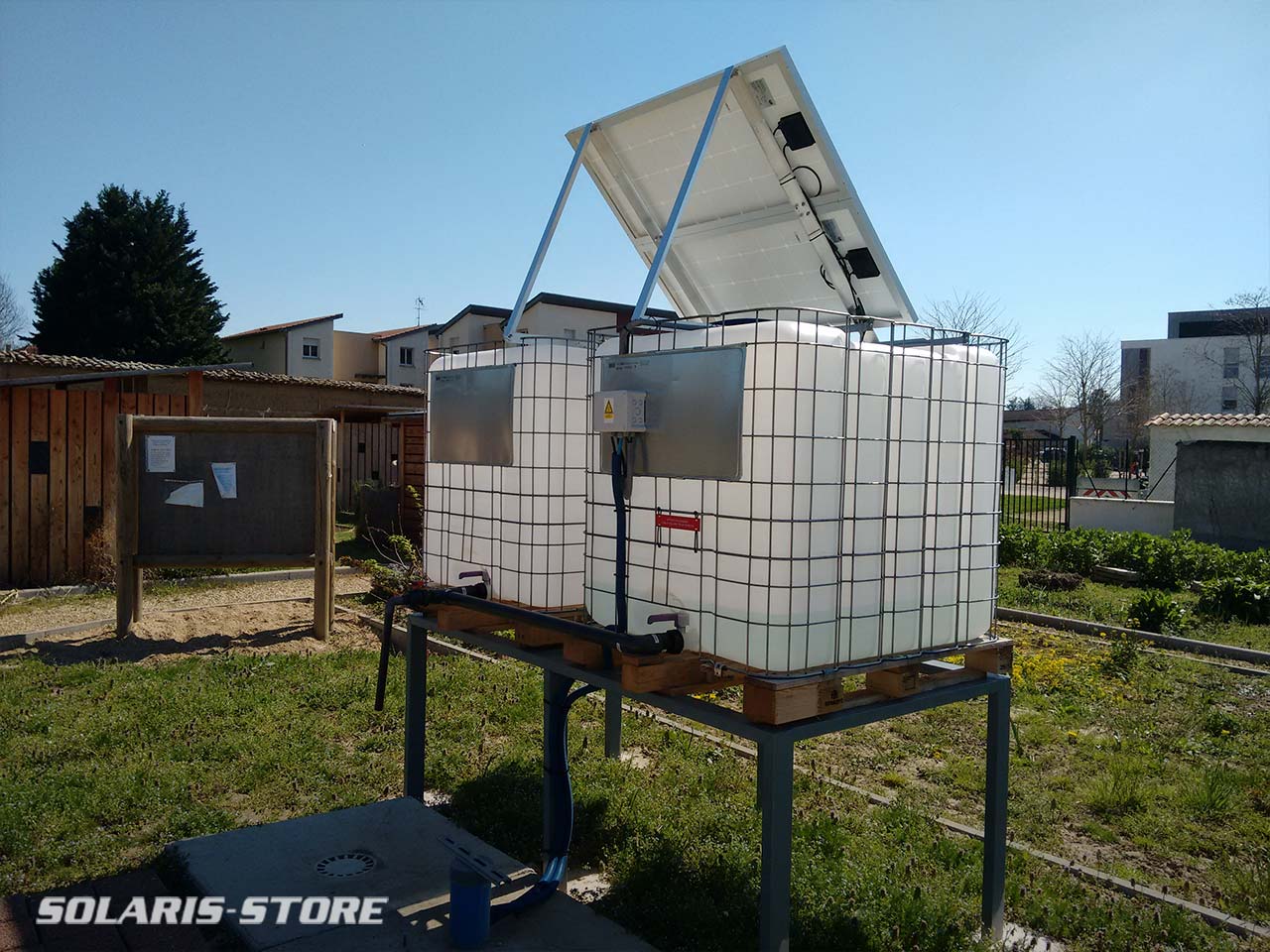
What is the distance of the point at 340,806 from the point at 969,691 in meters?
3.27

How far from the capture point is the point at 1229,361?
68.6 m

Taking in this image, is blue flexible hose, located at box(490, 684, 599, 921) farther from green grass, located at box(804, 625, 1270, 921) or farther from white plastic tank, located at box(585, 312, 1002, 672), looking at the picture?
green grass, located at box(804, 625, 1270, 921)

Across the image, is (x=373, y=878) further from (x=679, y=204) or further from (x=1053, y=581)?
(x=1053, y=581)

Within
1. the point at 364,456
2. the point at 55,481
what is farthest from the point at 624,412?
the point at 364,456

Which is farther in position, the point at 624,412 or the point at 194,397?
the point at 194,397

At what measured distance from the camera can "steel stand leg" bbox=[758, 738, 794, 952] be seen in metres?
3.18

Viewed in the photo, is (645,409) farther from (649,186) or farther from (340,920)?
(340,920)

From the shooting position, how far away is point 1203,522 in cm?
1703

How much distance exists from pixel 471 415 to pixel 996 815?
2.91 metres

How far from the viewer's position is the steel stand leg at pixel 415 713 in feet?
16.1

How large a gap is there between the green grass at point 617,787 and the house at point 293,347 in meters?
37.3

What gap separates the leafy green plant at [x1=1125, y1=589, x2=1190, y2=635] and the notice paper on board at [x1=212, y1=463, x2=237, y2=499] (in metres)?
9.12

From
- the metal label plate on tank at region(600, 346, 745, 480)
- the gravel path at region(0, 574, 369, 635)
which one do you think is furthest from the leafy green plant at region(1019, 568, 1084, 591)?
the metal label plate on tank at region(600, 346, 745, 480)

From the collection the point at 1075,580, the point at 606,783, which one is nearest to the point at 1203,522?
the point at 1075,580
